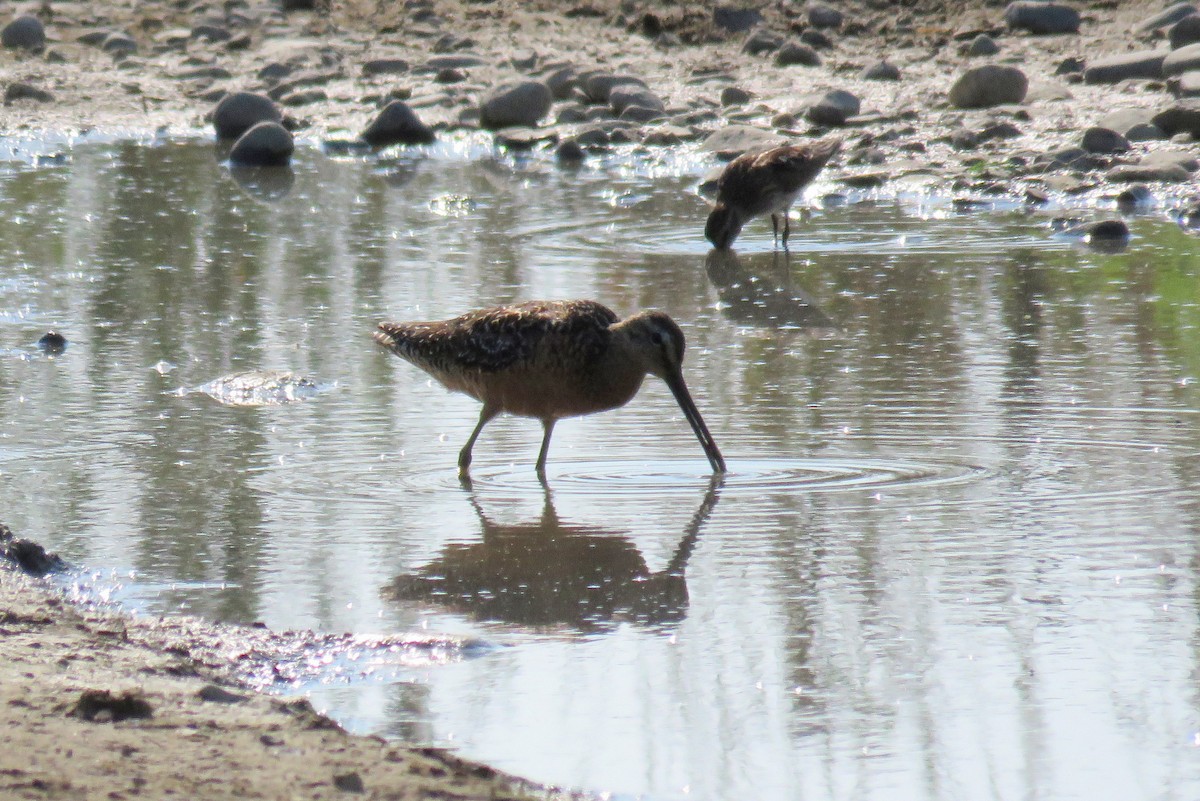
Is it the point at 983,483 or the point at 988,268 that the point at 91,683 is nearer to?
the point at 983,483

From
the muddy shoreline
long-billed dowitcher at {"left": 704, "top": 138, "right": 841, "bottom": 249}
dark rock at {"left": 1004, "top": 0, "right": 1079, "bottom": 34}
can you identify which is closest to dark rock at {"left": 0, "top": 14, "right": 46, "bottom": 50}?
dark rock at {"left": 1004, "top": 0, "right": 1079, "bottom": 34}

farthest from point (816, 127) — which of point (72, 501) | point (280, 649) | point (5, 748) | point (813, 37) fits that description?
point (5, 748)

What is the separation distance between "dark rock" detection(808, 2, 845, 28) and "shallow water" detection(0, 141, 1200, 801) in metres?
7.59

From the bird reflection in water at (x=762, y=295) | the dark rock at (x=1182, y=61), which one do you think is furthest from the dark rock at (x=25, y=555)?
the dark rock at (x=1182, y=61)

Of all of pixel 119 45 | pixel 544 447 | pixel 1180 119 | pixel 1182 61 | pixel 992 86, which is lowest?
pixel 544 447

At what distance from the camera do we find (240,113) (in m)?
17.1

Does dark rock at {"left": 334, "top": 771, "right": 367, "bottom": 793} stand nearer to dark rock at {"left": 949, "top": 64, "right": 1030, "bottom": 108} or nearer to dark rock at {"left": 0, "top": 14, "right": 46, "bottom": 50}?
dark rock at {"left": 949, "top": 64, "right": 1030, "bottom": 108}

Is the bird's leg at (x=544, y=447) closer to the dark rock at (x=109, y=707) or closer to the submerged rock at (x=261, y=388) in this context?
the submerged rock at (x=261, y=388)

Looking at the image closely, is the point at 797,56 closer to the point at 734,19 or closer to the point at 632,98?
the point at 734,19

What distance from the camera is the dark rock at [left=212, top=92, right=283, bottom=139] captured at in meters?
17.1

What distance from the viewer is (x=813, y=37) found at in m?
18.6

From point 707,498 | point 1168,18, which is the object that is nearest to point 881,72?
point 1168,18

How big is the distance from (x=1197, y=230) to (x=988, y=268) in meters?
1.82

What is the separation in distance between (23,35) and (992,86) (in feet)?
35.6
